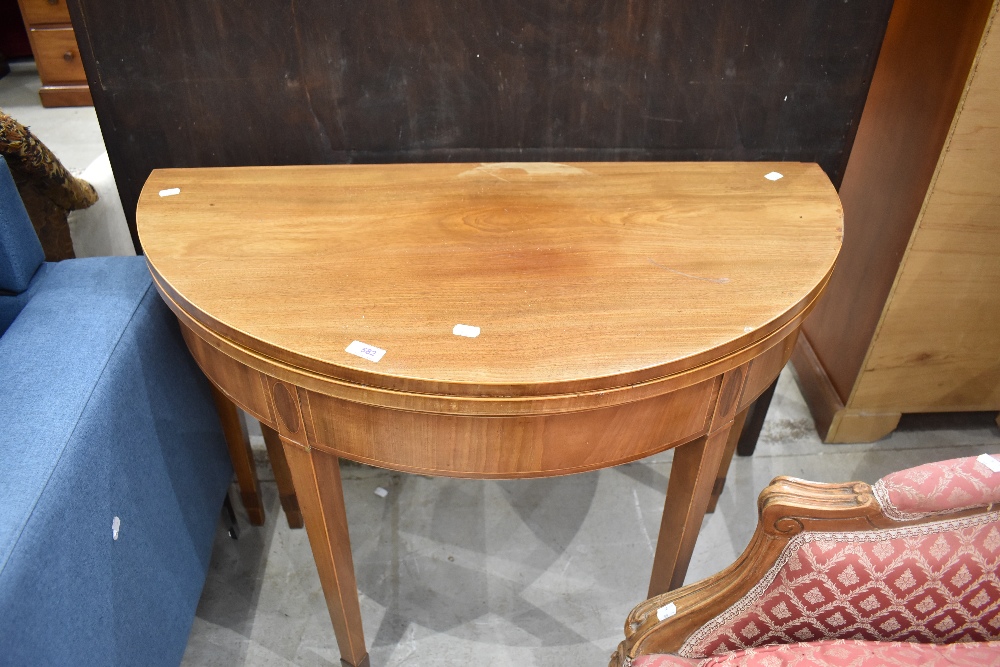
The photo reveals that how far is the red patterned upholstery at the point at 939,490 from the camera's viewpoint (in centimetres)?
77

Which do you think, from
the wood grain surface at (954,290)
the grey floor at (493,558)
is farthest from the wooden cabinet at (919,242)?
the grey floor at (493,558)

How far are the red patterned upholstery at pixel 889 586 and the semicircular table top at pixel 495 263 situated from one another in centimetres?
24

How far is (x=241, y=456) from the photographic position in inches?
56.8

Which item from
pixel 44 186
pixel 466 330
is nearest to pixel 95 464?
pixel 466 330

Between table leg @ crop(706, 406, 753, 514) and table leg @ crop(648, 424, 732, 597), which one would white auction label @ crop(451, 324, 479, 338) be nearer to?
table leg @ crop(648, 424, 732, 597)

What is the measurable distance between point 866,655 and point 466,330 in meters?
0.54

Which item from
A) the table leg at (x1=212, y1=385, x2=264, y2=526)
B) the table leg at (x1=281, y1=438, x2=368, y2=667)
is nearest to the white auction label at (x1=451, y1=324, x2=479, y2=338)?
the table leg at (x1=281, y1=438, x2=368, y2=667)

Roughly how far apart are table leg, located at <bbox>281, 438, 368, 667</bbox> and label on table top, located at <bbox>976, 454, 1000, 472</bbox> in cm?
71

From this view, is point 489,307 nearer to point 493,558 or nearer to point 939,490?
point 939,490

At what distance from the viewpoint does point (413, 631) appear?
4.55ft

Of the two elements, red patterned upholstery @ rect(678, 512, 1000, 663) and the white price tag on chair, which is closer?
red patterned upholstery @ rect(678, 512, 1000, 663)

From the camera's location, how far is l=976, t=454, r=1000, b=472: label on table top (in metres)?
0.78

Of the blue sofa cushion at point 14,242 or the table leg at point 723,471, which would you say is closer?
the blue sofa cushion at point 14,242

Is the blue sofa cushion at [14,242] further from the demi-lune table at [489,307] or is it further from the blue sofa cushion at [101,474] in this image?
the demi-lune table at [489,307]
